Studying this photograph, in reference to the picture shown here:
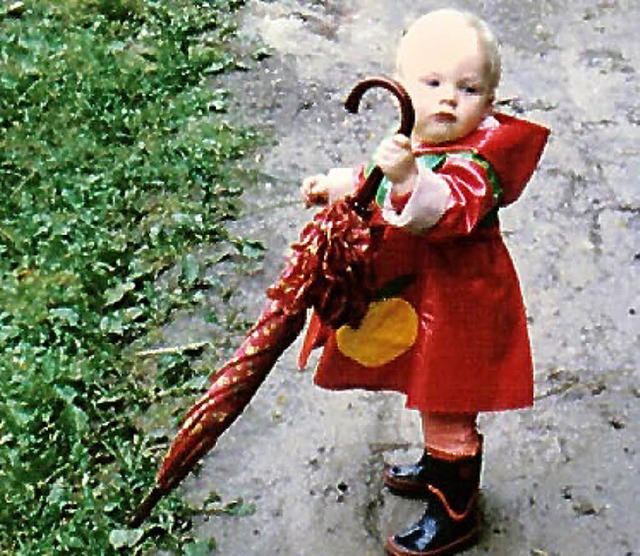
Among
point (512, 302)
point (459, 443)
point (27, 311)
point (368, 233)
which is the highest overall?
point (368, 233)

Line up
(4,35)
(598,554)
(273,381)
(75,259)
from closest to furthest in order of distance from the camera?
(598,554) → (273,381) → (75,259) → (4,35)

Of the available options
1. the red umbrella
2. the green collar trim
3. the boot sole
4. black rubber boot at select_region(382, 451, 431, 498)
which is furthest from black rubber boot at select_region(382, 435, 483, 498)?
the green collar trim

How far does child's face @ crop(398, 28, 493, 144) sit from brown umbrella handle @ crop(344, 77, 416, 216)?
105 mm

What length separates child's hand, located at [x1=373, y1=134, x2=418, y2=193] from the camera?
194cm

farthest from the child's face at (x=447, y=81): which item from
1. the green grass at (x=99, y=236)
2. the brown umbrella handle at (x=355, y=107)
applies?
the green grass at (x=99, y=236)

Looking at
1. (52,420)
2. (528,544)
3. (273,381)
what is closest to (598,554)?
(528,544)

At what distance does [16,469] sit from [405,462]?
0.76m

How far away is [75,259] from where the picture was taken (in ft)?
10.8

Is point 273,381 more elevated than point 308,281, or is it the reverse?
point 308,281

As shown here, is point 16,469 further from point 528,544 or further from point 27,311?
point 528,544

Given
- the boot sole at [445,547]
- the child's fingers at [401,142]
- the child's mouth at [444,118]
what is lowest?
the boot sole at [445,547]

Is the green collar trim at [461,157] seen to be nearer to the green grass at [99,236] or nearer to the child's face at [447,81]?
the child's face at [447,81]

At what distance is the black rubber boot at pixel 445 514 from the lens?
2.40 m

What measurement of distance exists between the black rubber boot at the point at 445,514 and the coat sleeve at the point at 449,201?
49 centimetres
